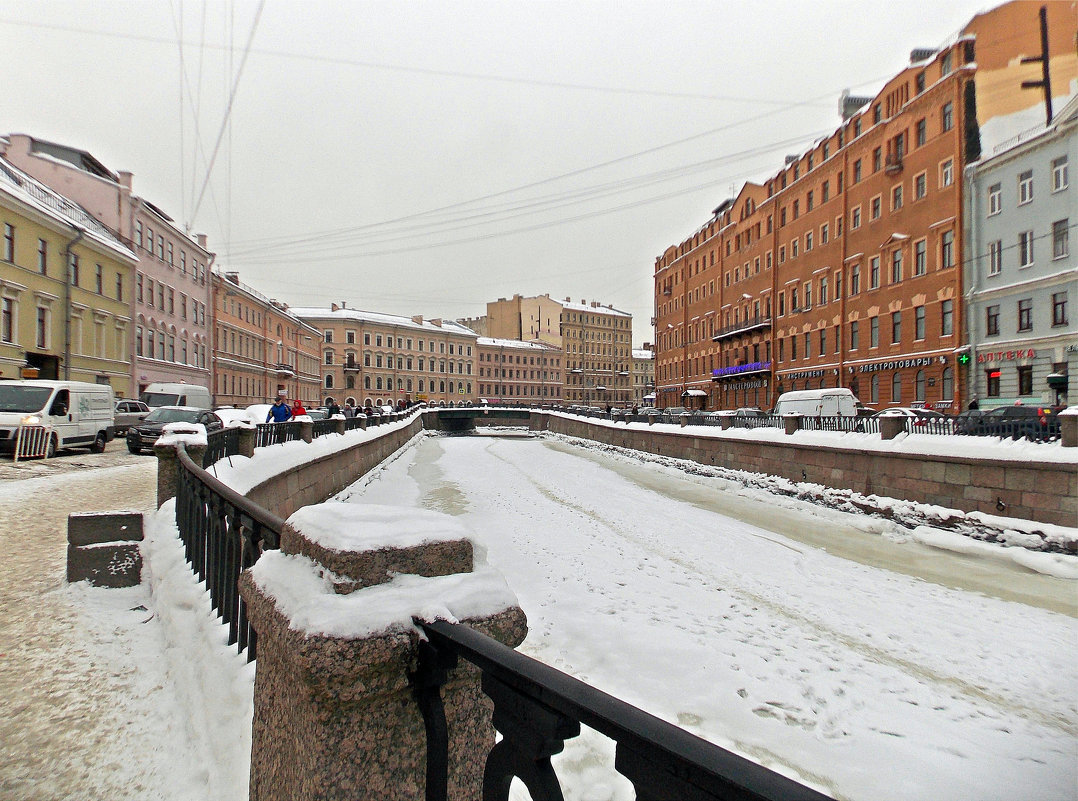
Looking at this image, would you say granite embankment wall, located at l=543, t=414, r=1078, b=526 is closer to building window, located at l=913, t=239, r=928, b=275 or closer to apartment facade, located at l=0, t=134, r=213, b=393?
building window, located at l=913, t=239, r=928, b=275

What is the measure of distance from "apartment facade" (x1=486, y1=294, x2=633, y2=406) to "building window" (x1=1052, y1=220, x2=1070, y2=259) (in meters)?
79.6

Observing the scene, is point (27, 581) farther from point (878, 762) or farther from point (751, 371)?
point (751, 371)

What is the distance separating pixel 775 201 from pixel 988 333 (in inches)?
831

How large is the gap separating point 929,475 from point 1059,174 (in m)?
18.2

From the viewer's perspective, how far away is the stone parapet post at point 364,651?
143 centimetres

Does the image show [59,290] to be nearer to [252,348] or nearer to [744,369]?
[252,348]

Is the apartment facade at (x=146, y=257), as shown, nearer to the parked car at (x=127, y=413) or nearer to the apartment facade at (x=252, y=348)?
the apartment facade at (x=252, y=348)

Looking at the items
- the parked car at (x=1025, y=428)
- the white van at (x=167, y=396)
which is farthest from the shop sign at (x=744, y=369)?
the white van at (x=167, y=396)

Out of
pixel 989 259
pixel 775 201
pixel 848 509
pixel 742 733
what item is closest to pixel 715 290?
pixel 775 201

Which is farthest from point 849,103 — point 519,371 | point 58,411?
point 519,371

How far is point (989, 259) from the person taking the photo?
26453 millimetres

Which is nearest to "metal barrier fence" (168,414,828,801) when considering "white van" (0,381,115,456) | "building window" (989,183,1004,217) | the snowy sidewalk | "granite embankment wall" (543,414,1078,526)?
the snowy sidewalk

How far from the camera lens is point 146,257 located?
1410 inches

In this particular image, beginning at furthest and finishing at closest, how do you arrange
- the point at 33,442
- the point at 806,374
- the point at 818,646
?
the point at 806,374 → the point at 33,442 → the point at 818,646
